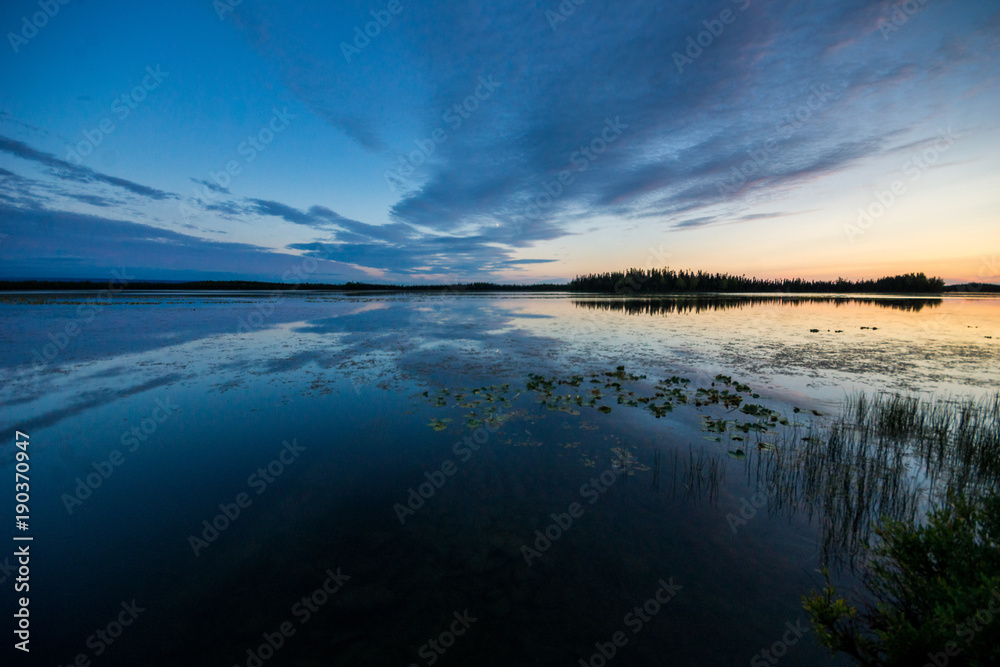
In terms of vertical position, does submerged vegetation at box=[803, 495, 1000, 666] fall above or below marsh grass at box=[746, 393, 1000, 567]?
above

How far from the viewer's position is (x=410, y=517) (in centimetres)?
653

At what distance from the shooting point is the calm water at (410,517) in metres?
4.38

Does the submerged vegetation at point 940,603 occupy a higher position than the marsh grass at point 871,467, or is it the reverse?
the submerged vegetation at point 940,603

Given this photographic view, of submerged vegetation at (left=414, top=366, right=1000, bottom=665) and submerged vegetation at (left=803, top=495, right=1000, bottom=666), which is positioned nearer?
submerged vegetation at (left=803, top=495, right=1000, bottom=666)

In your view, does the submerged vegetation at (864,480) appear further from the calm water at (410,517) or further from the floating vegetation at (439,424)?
the calm water at (410,517)

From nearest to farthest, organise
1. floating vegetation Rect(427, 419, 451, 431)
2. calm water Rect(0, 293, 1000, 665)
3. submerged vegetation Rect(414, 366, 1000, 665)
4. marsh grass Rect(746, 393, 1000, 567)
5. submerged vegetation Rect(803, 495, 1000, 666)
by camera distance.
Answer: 1. submerged vegetation Rect(803, 495, 1000, 666)
2. submerged vegetation Rect(414, 366, 1000, 665)
3. calm water Rect(0, 293, 1000, 665)
4. marsh grass Rect(746, 393, 1000, 567)
5. floating vegetation Rect(427, 419, 451, 431)

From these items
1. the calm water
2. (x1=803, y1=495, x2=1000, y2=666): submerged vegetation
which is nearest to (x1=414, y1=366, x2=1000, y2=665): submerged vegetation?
(x1=803, y1=495, x2=1000, y2=666): submerged vegetation

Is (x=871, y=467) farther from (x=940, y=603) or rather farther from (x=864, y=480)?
(x=940, y=603)

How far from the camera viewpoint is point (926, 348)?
70.5ft

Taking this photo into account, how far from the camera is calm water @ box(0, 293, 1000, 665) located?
14.4 feet

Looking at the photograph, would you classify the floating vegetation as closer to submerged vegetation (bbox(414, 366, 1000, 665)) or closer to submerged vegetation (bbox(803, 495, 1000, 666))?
submerged vegetation (bbox(414, 366, 1000, 665))

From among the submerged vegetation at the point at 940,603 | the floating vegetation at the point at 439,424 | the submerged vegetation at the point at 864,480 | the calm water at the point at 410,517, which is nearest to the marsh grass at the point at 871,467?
the submerged vegetation at the point at 864,480

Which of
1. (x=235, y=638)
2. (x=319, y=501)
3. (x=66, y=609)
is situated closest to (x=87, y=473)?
(x=66, y=609)

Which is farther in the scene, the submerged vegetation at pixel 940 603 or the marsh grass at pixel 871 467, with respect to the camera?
the marsh grass at pixel 871 467
